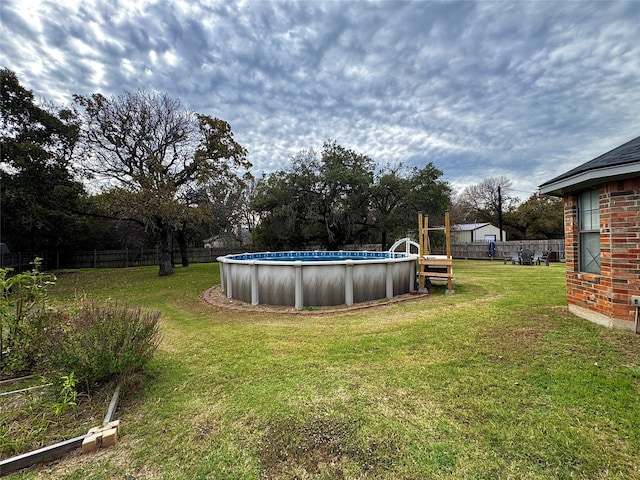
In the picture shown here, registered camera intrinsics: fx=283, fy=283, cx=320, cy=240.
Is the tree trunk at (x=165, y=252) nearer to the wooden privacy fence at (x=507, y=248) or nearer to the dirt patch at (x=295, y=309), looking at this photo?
the dirt patch at (x=295, y=309)

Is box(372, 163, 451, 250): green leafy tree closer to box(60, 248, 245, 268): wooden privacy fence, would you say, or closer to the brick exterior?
the brick exterior

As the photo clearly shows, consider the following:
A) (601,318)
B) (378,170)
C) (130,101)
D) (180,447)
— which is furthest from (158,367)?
(378,170)

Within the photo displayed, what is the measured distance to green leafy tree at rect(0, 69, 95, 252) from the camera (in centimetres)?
1215

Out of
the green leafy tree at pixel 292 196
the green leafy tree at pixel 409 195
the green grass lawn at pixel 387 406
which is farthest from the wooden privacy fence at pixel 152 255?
the green grass lawn at pixel 387 406

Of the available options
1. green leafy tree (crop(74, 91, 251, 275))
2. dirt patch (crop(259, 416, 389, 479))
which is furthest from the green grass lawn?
green leafy tree (crop(74, 91, 251, 275))

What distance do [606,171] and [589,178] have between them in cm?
19

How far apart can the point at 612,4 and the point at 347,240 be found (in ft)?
47.9

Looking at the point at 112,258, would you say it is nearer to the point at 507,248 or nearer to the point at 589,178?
the point at 589,178

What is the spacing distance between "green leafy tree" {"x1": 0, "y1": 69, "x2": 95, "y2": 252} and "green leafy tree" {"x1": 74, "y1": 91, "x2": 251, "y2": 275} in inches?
40.7

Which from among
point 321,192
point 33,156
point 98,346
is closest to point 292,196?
point 321,192

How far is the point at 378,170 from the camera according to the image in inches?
690

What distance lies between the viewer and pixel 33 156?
A: 40.1 feet

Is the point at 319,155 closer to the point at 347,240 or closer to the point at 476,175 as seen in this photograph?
the point at 347,240

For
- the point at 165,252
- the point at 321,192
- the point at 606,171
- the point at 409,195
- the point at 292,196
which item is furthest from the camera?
the point at 321,192
